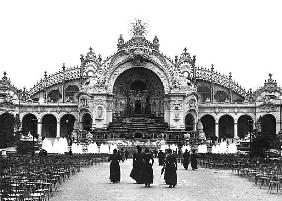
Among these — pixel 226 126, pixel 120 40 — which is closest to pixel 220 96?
pixel 226 126

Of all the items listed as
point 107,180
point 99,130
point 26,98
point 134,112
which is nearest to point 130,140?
point 99,130

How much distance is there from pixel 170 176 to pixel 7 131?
4862 centimetres

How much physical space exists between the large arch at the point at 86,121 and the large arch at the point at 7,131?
13.3 meters

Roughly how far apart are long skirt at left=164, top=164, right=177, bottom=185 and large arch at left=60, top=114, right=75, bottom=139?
6903 centimetres

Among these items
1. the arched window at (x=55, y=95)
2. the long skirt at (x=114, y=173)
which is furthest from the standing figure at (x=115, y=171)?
the arched window at (x=55, y=95)

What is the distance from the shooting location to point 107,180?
1340 inches

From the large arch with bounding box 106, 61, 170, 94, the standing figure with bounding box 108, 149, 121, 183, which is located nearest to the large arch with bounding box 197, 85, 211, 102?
the large arch with bounding box 106, 61, 170, 94

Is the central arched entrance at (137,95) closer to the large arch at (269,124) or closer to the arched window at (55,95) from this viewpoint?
the arched window at (55,95)

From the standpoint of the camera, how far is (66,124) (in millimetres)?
98812

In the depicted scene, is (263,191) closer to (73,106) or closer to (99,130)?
(99,130)

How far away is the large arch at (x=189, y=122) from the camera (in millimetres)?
92275

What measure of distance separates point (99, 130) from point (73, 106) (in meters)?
8.85

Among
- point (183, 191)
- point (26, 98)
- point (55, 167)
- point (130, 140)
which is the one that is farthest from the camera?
point (26, 98)

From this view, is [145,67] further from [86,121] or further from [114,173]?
[114,173]
